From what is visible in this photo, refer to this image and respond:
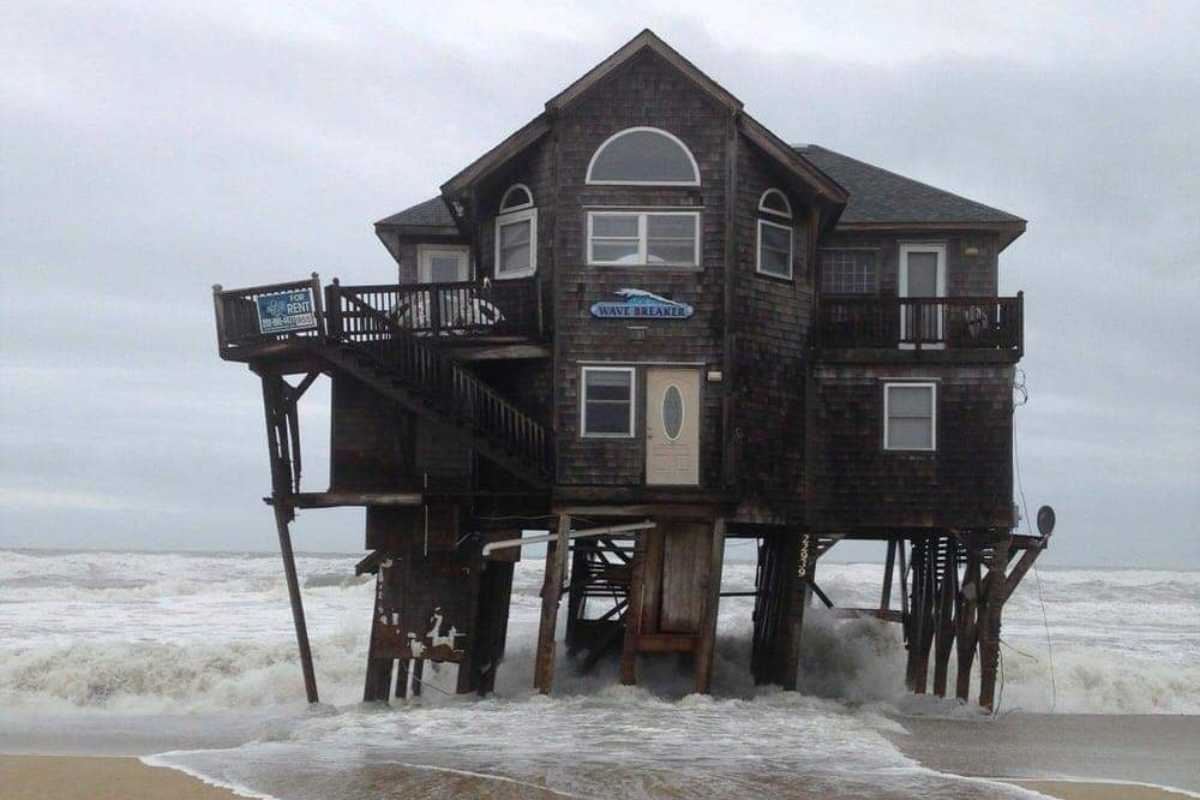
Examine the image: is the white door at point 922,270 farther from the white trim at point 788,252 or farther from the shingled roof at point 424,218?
the shingled roof at point 424,218

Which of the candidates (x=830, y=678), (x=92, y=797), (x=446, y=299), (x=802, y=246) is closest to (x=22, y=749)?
(x=92, y=797)

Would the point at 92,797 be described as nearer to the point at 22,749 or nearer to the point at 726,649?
the point at 22,749

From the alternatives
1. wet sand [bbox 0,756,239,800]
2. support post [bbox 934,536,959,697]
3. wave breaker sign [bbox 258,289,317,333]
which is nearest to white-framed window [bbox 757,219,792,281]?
wave breaker sign [bbox 258,289,317,333]

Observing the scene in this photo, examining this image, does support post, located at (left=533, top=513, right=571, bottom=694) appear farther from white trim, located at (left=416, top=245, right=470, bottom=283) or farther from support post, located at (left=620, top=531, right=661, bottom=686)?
white trim, located at (left=416, top=245, right=470, bottom=283)

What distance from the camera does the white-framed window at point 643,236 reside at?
1024 inches

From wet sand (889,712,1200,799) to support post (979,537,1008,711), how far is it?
22.4 inches

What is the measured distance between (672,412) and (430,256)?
254 inches

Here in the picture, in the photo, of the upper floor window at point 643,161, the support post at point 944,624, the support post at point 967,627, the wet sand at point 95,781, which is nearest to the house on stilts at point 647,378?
the upper floor window at point 643,161

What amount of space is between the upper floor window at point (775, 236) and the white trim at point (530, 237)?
3453 mm

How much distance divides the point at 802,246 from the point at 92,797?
574 inches

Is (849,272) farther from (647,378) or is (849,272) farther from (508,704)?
(508,704)

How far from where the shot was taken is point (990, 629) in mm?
28984

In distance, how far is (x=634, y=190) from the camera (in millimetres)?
26062

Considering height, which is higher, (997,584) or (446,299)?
(446,299)
